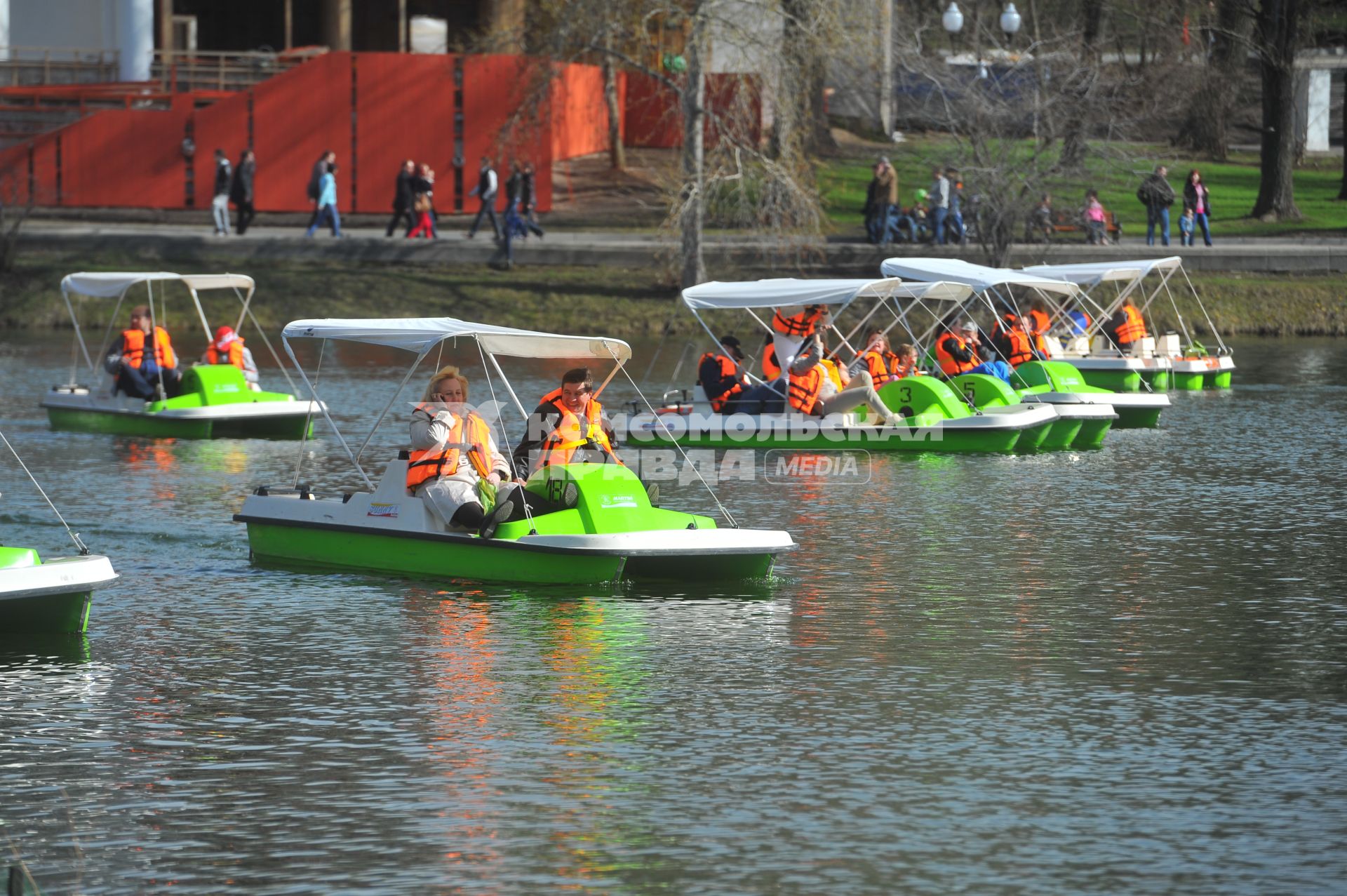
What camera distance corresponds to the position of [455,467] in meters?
15.2

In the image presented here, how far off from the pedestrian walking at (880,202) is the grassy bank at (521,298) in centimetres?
351

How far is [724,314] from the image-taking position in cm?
4019

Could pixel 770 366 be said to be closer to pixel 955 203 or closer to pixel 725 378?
pixel 725 378

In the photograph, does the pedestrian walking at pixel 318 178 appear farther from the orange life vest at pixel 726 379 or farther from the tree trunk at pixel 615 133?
the orange life vest at pixel 726 379

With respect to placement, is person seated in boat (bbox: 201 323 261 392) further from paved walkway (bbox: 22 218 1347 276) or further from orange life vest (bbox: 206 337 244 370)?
paved walkway (bbox: 22 218 1347 276)

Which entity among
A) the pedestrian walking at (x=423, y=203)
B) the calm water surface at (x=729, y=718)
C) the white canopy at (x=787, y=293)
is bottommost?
the calm water surface at (x=729, y=718)

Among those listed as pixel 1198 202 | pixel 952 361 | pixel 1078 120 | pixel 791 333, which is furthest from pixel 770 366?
pixel 1198 202

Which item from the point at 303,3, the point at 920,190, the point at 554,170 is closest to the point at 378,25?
the point at 303,3

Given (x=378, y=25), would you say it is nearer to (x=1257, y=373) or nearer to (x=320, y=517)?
(x=1257, y=373)

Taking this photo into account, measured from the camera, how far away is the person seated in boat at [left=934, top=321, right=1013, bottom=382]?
25.8 metres

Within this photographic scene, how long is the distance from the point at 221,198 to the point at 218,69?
302 inches

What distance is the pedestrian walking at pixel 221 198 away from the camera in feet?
141

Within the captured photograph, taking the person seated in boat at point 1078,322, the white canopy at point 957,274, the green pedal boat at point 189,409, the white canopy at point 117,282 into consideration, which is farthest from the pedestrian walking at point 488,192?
the green pedal boat at point 189,409

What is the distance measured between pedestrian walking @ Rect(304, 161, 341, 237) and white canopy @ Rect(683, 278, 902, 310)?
761 inches
